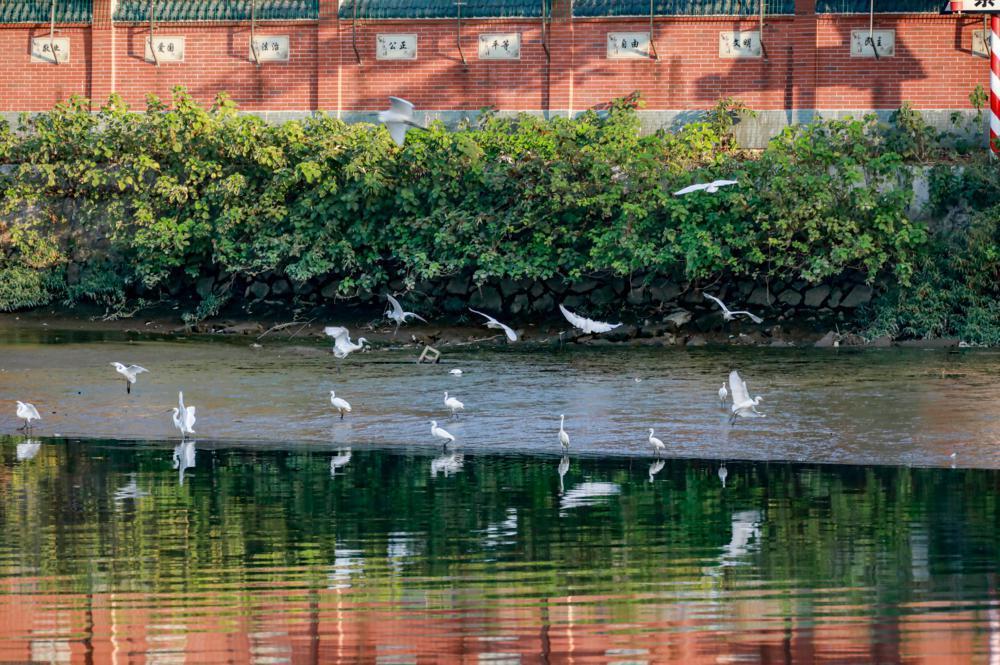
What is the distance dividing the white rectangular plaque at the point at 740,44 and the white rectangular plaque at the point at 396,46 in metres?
4.78

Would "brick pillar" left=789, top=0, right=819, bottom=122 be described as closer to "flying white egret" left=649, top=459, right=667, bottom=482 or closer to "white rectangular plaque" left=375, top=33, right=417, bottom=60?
"white rectangular plaque" left=375, top=33, right=417, bottom=60

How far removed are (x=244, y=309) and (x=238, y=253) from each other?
2.66 feet

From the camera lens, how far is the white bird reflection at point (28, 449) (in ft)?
49.9

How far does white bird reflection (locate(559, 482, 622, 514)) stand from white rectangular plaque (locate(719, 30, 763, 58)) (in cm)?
1344

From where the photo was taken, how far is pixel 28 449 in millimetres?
15609

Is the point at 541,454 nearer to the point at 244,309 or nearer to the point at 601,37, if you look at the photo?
the point at 244,309

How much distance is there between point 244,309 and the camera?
24.4m

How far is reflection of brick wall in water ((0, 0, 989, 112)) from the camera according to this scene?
2517 cm

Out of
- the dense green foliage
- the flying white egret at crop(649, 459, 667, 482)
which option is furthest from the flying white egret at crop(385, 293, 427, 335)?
the flying white egret at crop(649, 459, 667, 482)

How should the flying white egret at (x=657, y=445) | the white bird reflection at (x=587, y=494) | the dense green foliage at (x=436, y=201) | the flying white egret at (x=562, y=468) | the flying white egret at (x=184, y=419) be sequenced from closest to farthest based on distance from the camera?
the white bird reflection at (x=587, y=494) → the flying white egret at (x=562, y=468) → the flying white egret at (x=657, y=445) → the flying white egret at (x=184, y=419) → the dense green foliage at (x=436, y=201)

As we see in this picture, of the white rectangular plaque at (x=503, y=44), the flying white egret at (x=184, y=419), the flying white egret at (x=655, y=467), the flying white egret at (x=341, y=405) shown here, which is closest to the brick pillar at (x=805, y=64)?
the white rectangular plaque at (x=503, y=44)

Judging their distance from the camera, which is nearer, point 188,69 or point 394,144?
point 394,144

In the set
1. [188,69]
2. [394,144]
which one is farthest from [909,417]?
[188,69]

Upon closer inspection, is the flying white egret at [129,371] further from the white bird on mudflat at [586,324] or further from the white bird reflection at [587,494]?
the white bird reflection at [587,494]
